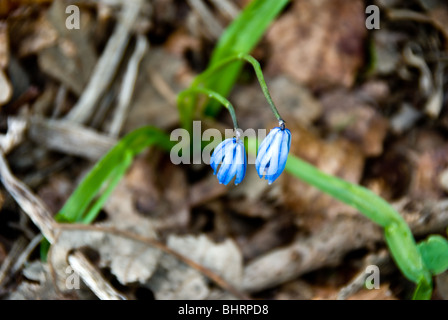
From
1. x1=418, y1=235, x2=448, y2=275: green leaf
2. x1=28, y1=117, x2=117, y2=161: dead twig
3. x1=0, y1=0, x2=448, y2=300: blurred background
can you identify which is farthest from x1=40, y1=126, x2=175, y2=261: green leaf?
x1=418, y1=235, x2=448, y2=275: green leaf

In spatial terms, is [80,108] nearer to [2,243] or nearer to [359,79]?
[2,243]

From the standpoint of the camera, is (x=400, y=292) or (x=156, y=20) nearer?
(x=400, y=292)

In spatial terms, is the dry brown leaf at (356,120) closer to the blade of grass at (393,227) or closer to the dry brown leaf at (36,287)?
the blade of grass at (393,227)

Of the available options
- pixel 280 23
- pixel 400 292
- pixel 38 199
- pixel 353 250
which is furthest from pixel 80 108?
pixel 400 292

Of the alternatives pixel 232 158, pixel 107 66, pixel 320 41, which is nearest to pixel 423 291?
pixel 232 158

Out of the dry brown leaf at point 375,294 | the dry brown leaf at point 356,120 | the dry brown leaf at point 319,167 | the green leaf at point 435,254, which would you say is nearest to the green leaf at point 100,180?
the dry brown leaf at point 319,167

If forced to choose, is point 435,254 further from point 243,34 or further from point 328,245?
point 243,34

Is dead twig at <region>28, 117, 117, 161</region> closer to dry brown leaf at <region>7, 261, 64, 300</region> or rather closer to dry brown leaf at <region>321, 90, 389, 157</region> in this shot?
dry brown leaf at <region>7, 261, 64, 300</region>
